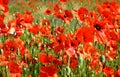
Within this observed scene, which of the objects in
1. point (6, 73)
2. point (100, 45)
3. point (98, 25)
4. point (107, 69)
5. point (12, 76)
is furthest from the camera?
point (100, 45)

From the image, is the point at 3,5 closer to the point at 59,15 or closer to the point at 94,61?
the point at 59,15

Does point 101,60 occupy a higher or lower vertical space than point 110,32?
lower

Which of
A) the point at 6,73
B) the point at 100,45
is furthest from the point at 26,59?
the point at 100,45

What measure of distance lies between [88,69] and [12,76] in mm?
1099

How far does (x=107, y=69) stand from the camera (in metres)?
2.62

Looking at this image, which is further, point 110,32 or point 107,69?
point 110,32

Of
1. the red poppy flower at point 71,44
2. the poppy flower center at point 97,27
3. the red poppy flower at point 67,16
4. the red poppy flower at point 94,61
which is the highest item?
the red poppy flower at point 67,16

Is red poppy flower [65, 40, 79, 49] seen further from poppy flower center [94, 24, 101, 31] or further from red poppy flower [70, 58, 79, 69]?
poppy flower center [94, 24, 101, 31]

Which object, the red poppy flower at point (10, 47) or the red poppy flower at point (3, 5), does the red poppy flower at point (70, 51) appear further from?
the red poppy flower at point (3, 5)

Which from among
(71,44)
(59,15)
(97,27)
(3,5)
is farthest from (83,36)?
(59,15)

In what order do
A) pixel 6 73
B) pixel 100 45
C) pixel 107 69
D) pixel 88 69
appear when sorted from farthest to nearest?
1. pixel 100 45
2. pixel 88 69
3. pixel 6 73
4. pixel 107 69

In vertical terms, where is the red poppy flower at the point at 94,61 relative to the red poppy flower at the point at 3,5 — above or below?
below

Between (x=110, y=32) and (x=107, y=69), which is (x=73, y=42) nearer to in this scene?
(x=107, y=69)

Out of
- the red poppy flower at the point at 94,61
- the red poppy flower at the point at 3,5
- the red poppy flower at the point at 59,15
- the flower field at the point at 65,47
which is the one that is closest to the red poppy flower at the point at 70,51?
the flower field at the point at 65,47
